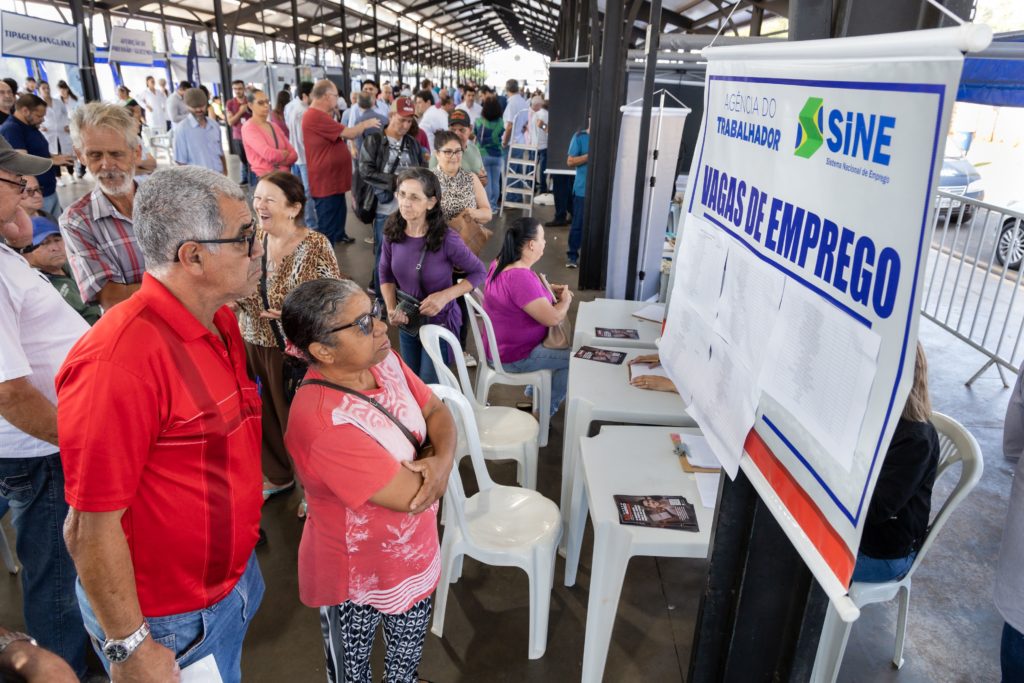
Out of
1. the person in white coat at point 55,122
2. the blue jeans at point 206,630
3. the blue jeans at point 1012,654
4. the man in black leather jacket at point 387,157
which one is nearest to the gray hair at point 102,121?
the blue jeans at point 206,630

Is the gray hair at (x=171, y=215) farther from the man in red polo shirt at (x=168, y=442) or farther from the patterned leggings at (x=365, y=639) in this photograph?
the patterned leggings at (x=365, y=639)

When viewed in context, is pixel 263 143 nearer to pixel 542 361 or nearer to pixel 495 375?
pixel 495 375

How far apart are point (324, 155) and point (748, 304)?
5354mm

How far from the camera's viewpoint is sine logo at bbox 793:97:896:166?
72cm

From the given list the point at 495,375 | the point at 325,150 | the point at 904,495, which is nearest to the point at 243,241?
the point at 904,495

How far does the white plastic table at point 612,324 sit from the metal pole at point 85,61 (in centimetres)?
632

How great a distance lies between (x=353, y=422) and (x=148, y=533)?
1.47ft

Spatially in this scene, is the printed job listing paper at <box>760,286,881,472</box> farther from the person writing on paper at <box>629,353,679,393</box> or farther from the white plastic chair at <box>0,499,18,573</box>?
the white plastic chair at <box>0,499,18,573</box>

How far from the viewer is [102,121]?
6.96 feet

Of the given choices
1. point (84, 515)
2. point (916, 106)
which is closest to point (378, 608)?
point (84, 515)

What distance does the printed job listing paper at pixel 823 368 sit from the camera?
0.75 meters

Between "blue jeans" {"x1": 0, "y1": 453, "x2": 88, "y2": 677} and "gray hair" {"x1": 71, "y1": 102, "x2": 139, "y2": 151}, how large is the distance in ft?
3.73

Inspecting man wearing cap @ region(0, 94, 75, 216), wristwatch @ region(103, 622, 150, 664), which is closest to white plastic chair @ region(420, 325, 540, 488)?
wristwatch @ region(103, 622, 150, 664)

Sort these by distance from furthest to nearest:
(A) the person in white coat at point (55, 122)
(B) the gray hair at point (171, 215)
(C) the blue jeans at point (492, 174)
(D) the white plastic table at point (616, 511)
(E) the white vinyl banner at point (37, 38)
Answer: (A) the person in white coat at point (55, 122), (C) the blue jeans at point (492, 174), (E) the white vinyl banner at point (37, 38), (D) the white plastic table at point (616, 511), (B) the gray hair at point (171, 215)
